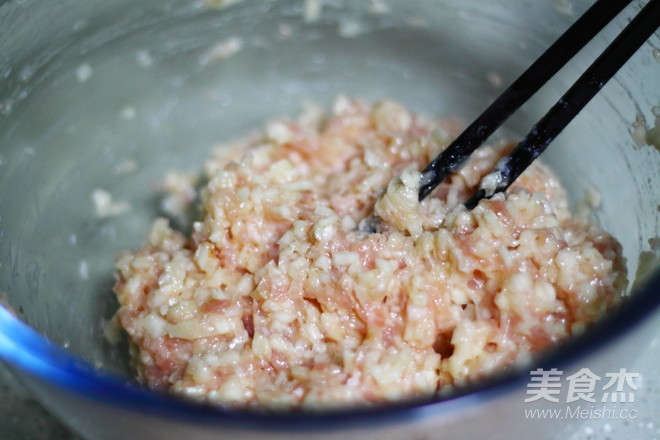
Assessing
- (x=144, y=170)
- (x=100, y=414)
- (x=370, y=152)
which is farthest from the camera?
(x=144, y=170)

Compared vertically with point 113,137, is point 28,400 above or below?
below

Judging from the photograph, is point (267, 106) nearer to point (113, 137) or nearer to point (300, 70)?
point (300, 70)

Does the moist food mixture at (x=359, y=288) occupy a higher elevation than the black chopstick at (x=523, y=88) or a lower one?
lower

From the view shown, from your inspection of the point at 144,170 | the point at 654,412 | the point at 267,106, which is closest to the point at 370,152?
the point at 267,106

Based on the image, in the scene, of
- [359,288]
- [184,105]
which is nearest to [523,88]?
[359,288]

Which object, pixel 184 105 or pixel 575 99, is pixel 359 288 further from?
pixel 184 105
